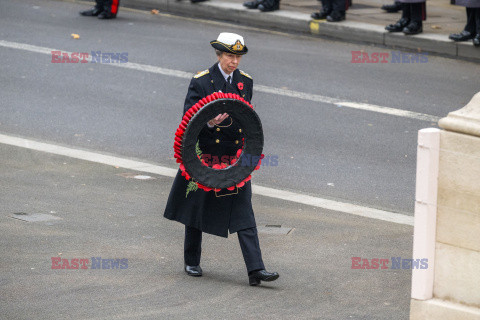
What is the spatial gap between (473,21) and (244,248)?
9.92 metres

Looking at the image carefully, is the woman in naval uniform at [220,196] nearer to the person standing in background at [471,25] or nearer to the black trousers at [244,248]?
the black trousers at [244,248]

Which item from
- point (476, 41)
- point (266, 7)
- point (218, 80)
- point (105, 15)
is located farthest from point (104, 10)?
point (218, 80)

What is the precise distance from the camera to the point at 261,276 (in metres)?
6.93

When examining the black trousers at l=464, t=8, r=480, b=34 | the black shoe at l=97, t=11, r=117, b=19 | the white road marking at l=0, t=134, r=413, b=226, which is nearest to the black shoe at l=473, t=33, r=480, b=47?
the black trousers at l=464, t=8, r=480, b=34

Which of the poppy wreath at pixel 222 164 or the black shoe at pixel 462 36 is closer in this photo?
the poppy wreath at pixel 222 164

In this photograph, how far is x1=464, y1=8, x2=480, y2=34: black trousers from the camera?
51.1 ft

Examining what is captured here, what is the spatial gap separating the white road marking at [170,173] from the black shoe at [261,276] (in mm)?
2008

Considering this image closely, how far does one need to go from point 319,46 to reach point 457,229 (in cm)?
1109

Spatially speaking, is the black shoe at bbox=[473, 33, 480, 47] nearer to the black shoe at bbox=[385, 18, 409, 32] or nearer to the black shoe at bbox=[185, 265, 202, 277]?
the black shoe at bbox=[385, 18, 409, 32]

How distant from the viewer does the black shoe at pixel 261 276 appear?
6.93 m

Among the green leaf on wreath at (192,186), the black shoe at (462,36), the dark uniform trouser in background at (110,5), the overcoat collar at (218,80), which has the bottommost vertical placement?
the dark uniform trouser in background at (110,5)

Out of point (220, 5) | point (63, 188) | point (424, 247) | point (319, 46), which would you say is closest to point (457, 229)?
point (424, 247)

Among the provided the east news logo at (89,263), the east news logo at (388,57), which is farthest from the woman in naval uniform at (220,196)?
the east news logo at (388,57)

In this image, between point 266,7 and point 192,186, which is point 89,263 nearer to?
point 192,186
